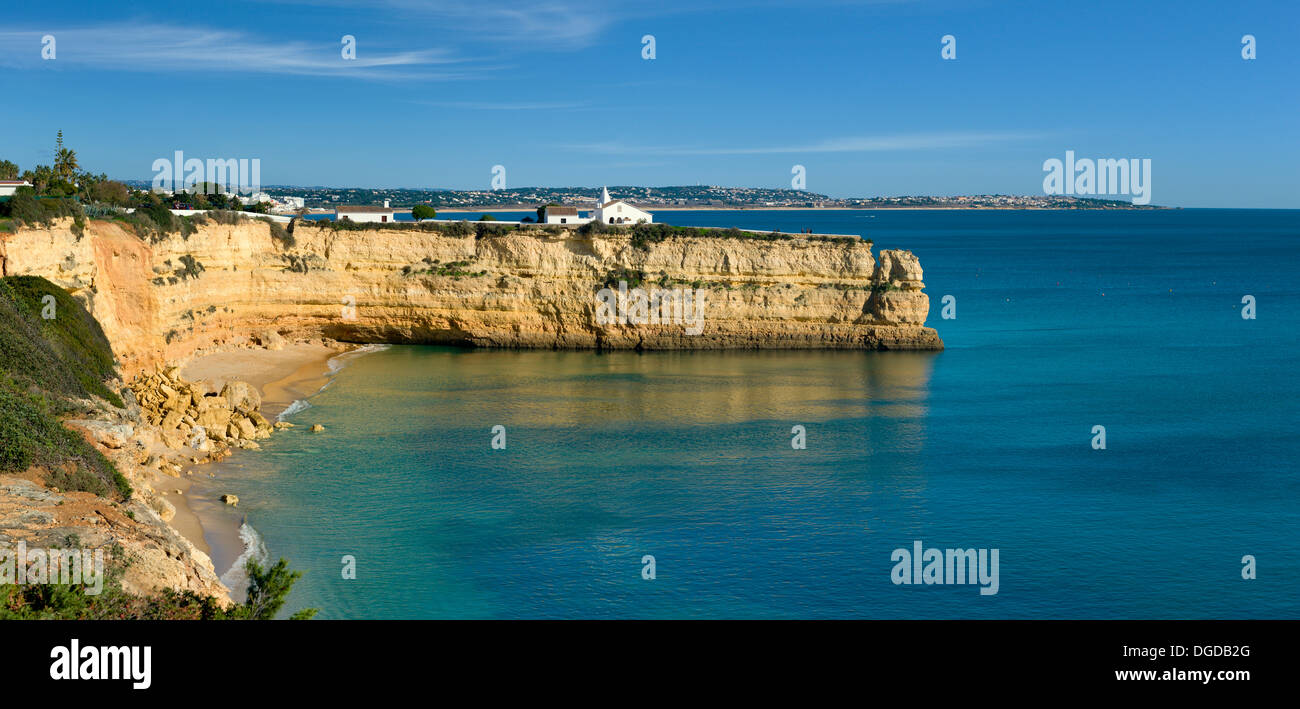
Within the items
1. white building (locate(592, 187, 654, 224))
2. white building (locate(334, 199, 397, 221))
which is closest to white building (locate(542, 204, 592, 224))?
white building (locate(592, 187, 654, 224))

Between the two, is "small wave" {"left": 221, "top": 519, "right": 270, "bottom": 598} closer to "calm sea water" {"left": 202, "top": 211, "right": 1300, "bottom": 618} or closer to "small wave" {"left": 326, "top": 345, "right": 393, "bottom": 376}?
"calm sea water" {"left": 202, "top": 211, "right": 1300, "bottom": 618}

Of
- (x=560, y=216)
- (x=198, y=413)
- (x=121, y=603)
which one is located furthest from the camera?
(x=560, y=216)

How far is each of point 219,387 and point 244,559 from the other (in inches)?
813

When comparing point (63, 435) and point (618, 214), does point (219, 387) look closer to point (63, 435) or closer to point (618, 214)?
point (63, 435)

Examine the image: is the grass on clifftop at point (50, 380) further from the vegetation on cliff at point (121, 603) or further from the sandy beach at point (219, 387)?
the vegetation on cliff at point (121, 603)

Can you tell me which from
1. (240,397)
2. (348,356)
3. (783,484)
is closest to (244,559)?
(783,484)

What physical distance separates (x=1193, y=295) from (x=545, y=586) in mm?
81396

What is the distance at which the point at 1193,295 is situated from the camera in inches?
3388

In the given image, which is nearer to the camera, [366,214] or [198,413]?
[198,413]

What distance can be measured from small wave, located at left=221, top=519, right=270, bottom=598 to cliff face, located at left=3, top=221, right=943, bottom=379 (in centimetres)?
3056

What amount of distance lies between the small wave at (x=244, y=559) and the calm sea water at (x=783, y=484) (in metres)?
0.43

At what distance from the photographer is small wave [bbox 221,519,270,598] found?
67.5 ft

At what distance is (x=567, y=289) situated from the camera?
56.4 meters
